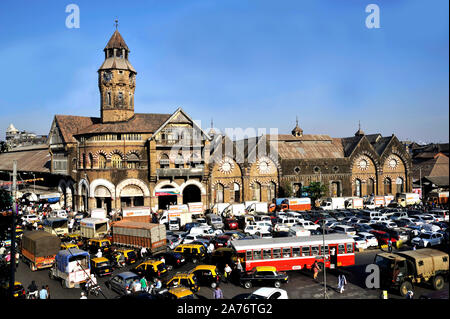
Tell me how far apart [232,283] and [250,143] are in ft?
124

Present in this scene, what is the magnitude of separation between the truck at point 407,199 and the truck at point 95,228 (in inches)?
1824

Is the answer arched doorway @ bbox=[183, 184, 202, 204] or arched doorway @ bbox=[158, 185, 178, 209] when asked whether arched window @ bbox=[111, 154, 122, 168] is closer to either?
arched doorway @ bbox=[158, 185, 178, 209]

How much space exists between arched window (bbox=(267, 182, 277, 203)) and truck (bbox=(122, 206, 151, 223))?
2289cm

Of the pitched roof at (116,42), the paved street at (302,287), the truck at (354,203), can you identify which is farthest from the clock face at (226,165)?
the paved street at (302,287)

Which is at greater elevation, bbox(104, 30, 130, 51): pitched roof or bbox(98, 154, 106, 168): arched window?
bbox(104, 30, 130, 51): pitched roof

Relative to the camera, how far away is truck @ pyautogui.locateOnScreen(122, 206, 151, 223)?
140ft

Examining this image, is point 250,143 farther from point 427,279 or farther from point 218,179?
point 427,279

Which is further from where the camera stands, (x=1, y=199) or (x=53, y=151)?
(x=53, y=151)

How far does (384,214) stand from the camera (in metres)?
45.5

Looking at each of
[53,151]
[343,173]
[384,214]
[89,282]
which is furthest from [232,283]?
[53,151]

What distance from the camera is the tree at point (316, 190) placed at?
56.6 meters

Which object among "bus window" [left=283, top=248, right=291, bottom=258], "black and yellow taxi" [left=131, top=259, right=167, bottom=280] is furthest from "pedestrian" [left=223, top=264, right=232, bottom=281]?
"black and yellow taxi" [left=131, top=259, right=167, bottom=280]

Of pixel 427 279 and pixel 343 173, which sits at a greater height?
pixel 343 173

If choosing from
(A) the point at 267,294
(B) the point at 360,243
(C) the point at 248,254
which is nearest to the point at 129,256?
(C) the point at 248,254
